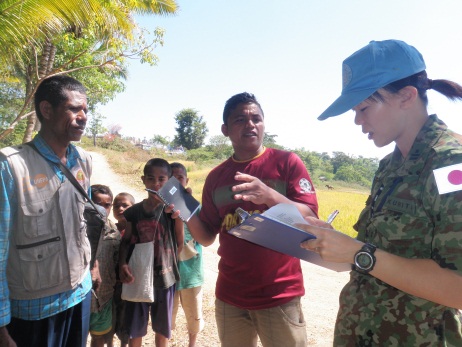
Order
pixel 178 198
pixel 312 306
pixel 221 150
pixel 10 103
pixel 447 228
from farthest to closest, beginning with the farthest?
pixel 221 150 → pixel 10 103 → pixel 312 306 → pixel 178 198 → pixel 447 228

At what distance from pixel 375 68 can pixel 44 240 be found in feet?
5.38

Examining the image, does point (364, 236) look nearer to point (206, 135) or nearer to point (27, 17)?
point (27, 17)

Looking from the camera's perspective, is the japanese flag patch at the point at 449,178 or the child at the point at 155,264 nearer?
the japanese flag patch at the point at 449,178

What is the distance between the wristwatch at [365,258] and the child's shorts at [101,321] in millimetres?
2166

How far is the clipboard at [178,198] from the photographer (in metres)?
2.06

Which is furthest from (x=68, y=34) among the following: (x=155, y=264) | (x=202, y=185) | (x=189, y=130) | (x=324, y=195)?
(x=189, y=130)

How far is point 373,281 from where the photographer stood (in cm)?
131

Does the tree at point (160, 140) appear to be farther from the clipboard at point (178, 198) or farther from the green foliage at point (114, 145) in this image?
the clipboard at point (178, 198)

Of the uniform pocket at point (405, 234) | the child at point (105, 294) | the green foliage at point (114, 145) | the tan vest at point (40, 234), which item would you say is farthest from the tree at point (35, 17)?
the green foliage at point (114, 145)

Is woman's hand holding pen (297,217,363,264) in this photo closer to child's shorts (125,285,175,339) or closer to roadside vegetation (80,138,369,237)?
child's shorts (125,285,175,339)

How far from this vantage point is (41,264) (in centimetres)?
163

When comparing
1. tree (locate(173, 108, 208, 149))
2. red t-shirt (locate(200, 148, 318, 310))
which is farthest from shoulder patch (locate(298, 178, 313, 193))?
tree (locate(173, 108, 208, 149))

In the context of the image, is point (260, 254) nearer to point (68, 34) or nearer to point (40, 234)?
point (40, 234)

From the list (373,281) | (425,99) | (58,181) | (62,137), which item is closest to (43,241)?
(58,181)
